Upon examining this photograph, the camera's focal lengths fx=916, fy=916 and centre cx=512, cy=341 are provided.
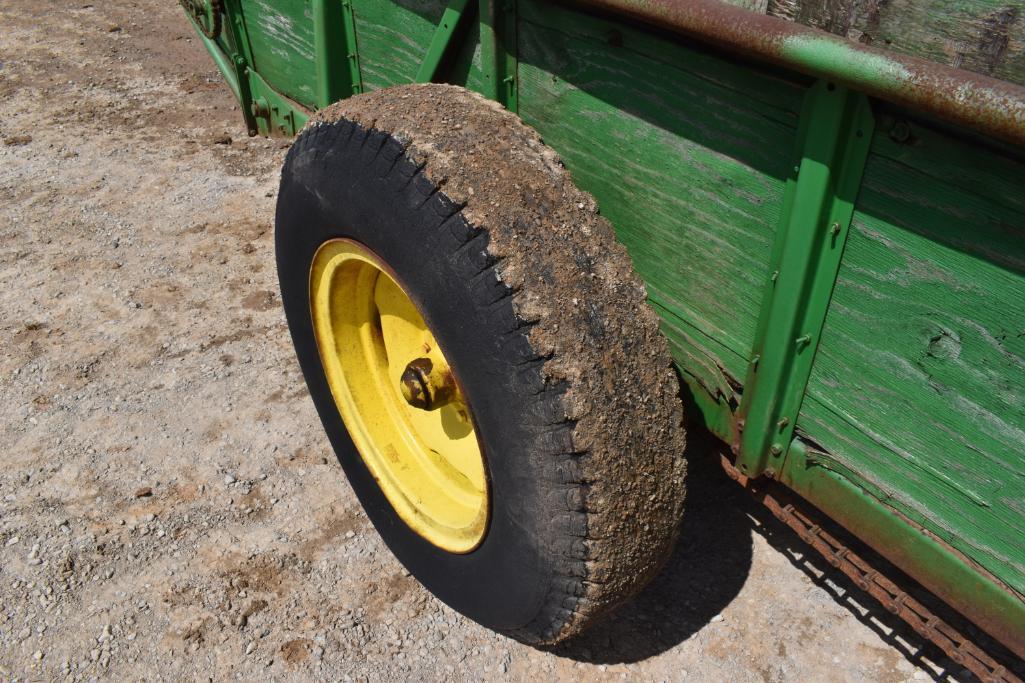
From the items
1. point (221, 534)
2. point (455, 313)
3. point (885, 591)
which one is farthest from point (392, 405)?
point (885, 591)

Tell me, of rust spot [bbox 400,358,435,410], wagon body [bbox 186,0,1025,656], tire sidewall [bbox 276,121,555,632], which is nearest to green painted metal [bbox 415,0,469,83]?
wagon body [bbox 186,0,1025,656]

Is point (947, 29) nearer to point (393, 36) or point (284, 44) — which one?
point (393, 36)

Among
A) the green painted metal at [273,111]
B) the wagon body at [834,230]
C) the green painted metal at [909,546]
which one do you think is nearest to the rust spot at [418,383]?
the wagon body at [834,230]

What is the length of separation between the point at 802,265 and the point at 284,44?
2467mm

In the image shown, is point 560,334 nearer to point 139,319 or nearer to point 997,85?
point 997,85

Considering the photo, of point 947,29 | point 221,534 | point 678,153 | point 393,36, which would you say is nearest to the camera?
point 947,29

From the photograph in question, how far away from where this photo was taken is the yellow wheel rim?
2254 mm

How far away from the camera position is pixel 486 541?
1974 mm

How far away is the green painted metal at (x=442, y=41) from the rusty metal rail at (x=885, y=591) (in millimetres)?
1114

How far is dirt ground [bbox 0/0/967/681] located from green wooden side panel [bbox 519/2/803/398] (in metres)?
0.47

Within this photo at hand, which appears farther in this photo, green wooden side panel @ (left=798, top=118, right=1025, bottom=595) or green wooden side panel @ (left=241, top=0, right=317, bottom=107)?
green wooden side panel @ (left=241, top=0, right=317, bottom=107)

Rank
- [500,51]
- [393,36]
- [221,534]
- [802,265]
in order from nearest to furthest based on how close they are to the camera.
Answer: [802,265], [500,51], [393,36], [221,534]

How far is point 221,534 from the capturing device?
8.62 feet

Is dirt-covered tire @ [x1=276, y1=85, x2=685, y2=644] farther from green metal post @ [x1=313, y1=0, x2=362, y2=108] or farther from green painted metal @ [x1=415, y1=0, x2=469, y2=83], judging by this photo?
green metal post @ [x1=313, y1=0, x2=362, y2=108]
